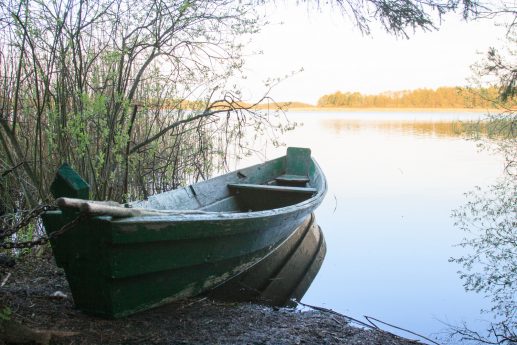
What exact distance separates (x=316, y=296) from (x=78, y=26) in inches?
133

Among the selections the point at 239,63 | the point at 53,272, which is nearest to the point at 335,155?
the point at 239,63

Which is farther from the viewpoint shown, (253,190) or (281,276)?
(253,190)

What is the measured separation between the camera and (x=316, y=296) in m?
4.99

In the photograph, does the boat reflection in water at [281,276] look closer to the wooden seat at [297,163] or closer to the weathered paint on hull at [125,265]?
the weathered paint on hull at [125,265]

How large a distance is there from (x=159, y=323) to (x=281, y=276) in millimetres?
2088

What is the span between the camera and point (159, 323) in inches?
118

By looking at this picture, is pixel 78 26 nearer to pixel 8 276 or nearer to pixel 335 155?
pixel 8 276

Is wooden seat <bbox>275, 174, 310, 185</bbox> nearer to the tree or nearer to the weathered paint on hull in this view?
the tree

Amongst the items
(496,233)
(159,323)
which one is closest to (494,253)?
(496,233)

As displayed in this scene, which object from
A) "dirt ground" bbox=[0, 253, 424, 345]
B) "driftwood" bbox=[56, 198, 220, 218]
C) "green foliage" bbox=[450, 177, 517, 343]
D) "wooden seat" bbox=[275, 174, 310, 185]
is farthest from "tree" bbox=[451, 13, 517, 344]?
"driftwood" bbox=[56, 198, 220, 218]

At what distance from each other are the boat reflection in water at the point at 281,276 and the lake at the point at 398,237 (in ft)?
0.52

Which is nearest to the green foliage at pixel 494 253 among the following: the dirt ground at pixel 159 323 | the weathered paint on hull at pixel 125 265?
the dirt ground at pixel 159 323

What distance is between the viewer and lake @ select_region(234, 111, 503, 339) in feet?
16.0

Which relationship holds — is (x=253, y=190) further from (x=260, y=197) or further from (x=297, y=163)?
(x=297, y=163)
